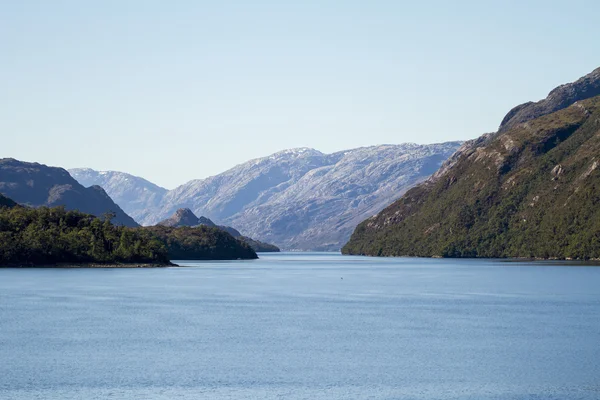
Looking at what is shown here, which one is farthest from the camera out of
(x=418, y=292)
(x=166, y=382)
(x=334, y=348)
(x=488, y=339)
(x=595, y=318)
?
(x=418, y=292)

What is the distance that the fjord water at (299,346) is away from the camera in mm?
68750

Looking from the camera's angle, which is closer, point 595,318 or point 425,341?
point 425,341

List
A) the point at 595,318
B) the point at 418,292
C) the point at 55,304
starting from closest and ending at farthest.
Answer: the point at 595,318, the point at 55,304, the point at 418,292

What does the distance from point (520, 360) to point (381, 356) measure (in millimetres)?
12325

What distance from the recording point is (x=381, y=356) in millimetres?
83562

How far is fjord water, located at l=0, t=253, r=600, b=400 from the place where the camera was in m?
68.8

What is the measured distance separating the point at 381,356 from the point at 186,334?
83.1ft

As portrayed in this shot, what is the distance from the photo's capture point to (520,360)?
266 feet

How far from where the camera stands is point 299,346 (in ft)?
295

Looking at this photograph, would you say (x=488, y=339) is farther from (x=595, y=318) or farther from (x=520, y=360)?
(x=595, y=318)

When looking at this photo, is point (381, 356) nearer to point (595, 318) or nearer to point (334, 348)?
point (334, 348)

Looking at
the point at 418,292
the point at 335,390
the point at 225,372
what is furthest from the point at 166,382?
the point at 418,292

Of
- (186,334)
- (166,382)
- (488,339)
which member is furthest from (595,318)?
(166,382)

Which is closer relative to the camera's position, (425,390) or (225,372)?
(425,390)
